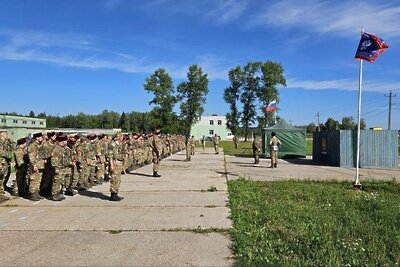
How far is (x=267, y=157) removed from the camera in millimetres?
30969

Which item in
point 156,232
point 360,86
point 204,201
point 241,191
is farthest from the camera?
point 360,86

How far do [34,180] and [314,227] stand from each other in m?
7.36

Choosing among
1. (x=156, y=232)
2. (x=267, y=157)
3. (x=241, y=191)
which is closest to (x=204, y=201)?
(x=241, y=191)

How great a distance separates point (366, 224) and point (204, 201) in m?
4.28

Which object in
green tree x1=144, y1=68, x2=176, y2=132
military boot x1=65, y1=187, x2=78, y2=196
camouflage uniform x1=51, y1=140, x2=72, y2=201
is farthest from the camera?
green tree x1=144, y1=68, x2=176, y2=132

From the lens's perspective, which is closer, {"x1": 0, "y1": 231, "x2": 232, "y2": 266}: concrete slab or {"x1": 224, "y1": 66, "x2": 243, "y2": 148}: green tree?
{"x1": 0, "y1": 231, "x2": 232, "y2": 266}: concrete slab

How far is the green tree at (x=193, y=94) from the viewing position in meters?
90.9

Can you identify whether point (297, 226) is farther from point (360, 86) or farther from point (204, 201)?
point (360, 86)

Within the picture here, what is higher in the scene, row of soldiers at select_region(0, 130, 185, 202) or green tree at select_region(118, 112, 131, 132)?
green tree at select_region(118, 112, 131, 132)

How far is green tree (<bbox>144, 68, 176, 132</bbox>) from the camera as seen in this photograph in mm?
86625

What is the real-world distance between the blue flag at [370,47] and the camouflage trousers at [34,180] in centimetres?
1079

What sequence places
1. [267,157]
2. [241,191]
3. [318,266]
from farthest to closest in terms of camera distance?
[267,157], [241,191], [318,266]

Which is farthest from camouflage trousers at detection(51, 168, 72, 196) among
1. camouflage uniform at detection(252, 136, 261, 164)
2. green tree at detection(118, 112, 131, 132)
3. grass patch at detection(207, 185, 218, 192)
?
green tree at detection(118, 112, 131, 132)

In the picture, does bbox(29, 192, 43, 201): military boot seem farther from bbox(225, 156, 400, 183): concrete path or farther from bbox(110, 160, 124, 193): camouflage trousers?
bbox(225, 156, 400, 183): concrete path
